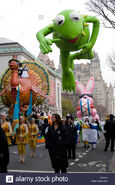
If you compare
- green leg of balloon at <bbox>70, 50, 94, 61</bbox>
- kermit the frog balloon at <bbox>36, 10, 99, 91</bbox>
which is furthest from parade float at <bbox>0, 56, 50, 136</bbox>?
kermit the frog balloon at <bbox>36, 10, 99, 91</bbox>

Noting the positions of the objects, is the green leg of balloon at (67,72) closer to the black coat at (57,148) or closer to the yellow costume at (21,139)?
the yellow costume at (21,139)

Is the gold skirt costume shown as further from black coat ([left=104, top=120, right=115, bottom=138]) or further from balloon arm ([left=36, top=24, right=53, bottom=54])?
balloon arm ([left=36, top=24, right=53, bottom=54])

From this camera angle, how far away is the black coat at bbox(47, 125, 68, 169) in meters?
6.11

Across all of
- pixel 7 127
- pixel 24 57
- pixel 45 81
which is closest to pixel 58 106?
pixel 24 57

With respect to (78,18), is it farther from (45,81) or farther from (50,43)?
(45,81)

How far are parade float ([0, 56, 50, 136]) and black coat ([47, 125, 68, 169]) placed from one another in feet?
30.4

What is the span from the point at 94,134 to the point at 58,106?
79.0 m

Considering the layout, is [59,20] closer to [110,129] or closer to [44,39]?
[44,39]

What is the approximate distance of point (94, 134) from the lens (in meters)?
15.1

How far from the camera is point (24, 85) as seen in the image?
17.1 m

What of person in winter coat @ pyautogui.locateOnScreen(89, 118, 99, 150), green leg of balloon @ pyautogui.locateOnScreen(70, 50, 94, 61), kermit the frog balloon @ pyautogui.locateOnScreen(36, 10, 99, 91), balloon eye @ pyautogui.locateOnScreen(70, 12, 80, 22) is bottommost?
person in winter coat @ pyautogui.locateOnScreen(89, 118, 99, 150)

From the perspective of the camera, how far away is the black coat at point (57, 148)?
20.1ft

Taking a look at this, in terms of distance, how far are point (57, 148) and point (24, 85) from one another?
11.2 m

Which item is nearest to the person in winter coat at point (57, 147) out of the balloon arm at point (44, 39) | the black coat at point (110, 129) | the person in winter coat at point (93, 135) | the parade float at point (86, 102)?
the balloon arm at point (44, 39)
